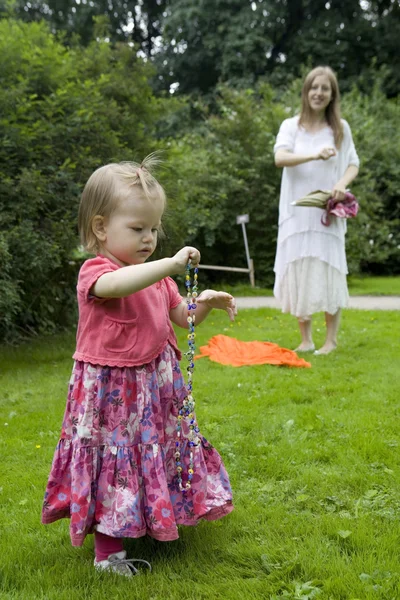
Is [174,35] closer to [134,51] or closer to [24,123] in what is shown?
[134,51]

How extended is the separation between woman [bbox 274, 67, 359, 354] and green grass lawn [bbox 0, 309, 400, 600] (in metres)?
0.76

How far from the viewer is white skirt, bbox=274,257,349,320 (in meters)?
5.77

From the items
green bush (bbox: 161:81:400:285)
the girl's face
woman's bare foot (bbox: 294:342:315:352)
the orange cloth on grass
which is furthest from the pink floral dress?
green bush (bbox: 161:81:400:285)

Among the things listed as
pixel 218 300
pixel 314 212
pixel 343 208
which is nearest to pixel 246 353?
pixel 314 212

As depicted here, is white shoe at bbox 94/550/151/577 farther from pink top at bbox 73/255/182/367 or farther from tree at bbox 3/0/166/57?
tree at bbox 3/0/166/57

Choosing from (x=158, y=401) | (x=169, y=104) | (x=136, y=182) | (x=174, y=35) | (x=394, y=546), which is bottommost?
(x=394, y=546)

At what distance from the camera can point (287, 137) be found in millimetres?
5723

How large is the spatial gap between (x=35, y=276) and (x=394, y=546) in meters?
4.81

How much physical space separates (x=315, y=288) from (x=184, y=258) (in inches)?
154

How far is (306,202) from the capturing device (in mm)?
5508

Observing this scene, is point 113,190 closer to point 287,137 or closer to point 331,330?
point 287,137

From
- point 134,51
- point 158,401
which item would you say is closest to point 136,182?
point 158,401

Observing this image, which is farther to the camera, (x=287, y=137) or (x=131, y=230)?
(x=287, y=137)

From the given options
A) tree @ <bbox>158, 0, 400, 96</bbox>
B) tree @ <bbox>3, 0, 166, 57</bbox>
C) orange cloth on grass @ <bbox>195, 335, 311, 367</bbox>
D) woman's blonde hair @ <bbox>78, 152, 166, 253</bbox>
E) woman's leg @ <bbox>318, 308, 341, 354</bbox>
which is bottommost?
orange cloth on grass @ <bbox>195, 335, 311, 367</bbox>
